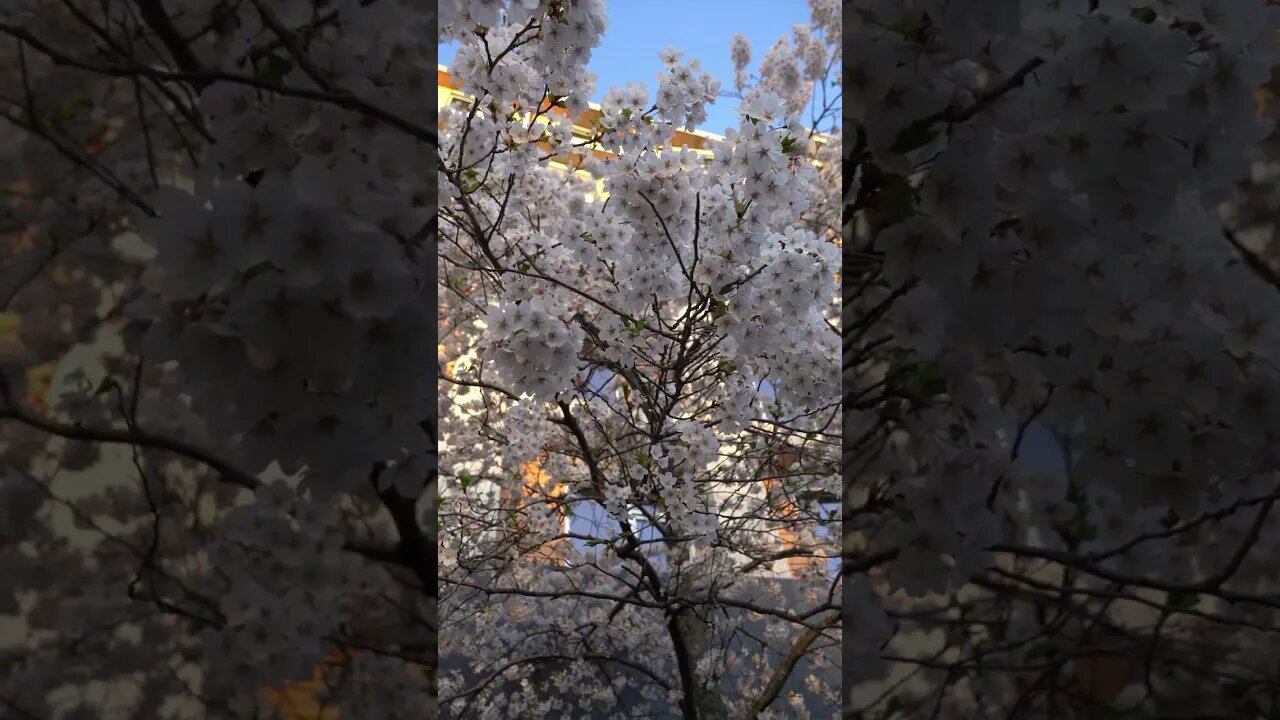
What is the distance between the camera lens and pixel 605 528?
2168 millimetres

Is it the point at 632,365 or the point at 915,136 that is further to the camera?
the point at 632,365

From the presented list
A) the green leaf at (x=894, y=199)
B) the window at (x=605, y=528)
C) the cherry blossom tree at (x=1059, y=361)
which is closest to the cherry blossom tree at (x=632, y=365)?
the window at (x=605, y=528)

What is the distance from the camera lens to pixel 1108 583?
74 centimetres

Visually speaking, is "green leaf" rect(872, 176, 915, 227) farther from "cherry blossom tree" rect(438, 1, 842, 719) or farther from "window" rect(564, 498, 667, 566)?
"window" rect(564, 498, 667, 566)

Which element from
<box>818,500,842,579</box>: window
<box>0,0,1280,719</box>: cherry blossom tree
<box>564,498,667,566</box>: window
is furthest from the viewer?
<box>818,500,842,579</box>: window

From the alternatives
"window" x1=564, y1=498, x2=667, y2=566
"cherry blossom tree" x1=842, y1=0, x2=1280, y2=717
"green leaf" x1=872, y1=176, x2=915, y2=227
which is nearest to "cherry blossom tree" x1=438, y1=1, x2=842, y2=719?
"window" x1=564, y1=498, x2=667, y2=566

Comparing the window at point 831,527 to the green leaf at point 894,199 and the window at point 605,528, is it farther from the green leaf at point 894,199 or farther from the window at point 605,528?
the green leaf at point 894,199

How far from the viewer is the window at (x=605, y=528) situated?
68.8 inches

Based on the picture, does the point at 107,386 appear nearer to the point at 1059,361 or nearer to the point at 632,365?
the point at 1059,361

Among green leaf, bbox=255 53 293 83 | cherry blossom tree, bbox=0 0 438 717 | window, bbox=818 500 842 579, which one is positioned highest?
window, bbox=818 500 842 579

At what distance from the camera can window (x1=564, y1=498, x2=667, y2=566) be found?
175 centimetres

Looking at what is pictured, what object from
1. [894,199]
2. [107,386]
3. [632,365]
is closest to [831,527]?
[632,365]

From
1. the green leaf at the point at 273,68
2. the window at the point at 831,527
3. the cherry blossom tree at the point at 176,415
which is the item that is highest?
the window at the point at 831,527

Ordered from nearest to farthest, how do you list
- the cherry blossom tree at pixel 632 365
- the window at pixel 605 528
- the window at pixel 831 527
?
the cherry blossom tree at pixel 632 365
the window at pixel 605 528
the window at pixel 831 527
